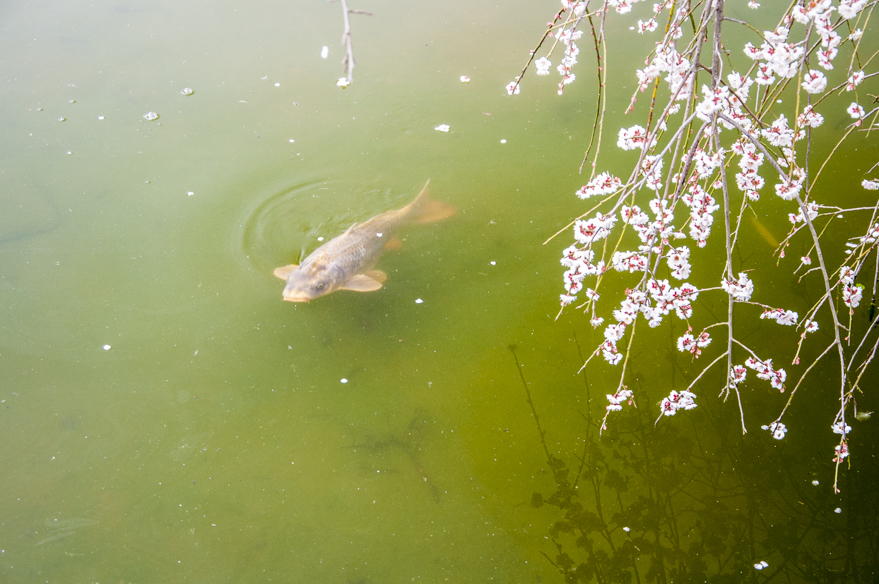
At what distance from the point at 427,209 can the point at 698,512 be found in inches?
71.3

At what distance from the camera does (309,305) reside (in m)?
2.58

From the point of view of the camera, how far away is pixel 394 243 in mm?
2807

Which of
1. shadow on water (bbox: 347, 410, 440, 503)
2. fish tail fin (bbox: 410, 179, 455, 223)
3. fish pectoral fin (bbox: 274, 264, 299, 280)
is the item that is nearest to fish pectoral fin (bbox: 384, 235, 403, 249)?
fish tail fin (bbox: 410, 179, 455, 223)

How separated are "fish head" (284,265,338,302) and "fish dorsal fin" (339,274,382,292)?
59 mm

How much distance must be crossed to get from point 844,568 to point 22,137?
4293 mm

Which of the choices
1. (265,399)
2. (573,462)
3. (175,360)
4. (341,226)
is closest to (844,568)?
(573,462)

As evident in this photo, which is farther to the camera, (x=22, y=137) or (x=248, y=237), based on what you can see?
(x=22, y=137)

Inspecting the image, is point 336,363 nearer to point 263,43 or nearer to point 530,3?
point 263,43

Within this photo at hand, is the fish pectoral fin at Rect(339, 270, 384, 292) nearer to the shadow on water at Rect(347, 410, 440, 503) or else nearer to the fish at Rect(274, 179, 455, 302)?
the fish at Rect(274, 179, 455, 302)

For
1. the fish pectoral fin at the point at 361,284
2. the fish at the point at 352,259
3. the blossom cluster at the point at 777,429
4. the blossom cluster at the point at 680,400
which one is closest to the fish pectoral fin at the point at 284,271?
the fish at the point at 352,259

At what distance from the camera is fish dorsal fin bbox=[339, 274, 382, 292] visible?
2566 mm

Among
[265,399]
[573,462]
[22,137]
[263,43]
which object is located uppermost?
[263,43]

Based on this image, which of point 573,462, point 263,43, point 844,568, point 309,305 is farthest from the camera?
point 263,43

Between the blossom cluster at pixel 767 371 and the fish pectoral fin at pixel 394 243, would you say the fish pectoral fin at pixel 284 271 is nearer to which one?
the fish pectoral fin at pixel 394 243
